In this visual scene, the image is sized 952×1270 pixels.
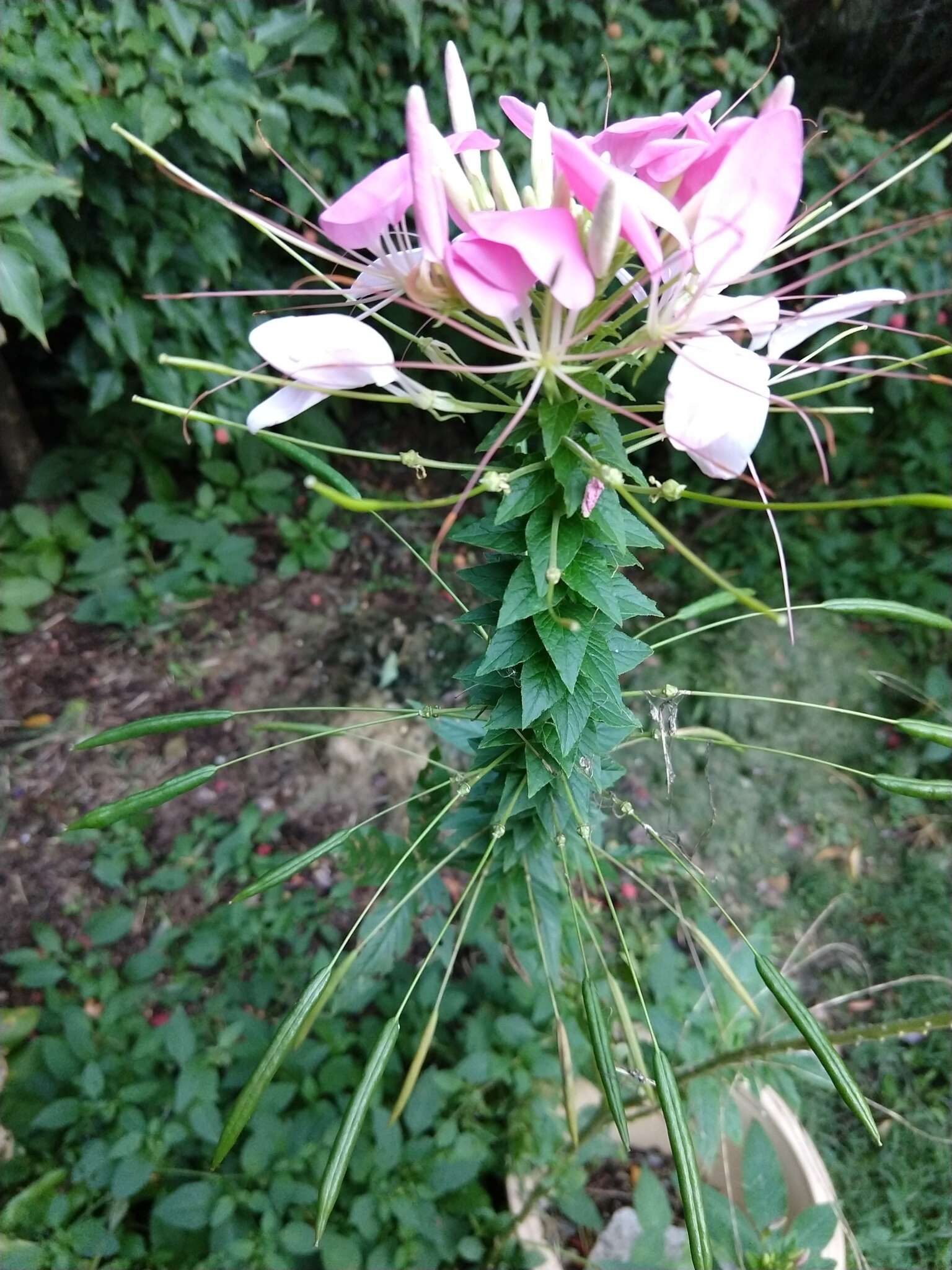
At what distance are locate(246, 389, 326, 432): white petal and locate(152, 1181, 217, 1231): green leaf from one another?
1.27m

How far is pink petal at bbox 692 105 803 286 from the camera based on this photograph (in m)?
0.51

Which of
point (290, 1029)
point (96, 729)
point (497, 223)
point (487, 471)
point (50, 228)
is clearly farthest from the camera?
point (96, 729)

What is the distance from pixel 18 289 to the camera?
1539 millimetres

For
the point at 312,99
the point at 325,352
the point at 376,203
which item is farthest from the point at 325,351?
the point at 312,99

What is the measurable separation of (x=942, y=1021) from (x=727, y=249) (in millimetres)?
875

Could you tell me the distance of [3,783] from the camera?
2.12 m

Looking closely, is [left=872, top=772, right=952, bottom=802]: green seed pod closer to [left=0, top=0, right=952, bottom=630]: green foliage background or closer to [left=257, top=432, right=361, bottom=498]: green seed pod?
[left=257, top=432, right=361, bottom=498]: green seed pod

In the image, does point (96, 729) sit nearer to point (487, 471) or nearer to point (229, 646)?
point (229, 646)

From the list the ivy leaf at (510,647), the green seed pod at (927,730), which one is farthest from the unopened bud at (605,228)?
the green seed pod at (927,730)

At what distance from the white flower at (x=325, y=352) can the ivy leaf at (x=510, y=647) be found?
0.29 m

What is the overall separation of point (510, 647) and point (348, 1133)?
0.54 meters

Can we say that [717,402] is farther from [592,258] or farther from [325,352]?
[325,352]

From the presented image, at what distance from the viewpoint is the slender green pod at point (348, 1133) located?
740 mm

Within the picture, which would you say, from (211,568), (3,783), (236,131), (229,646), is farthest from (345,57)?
(3,783)
